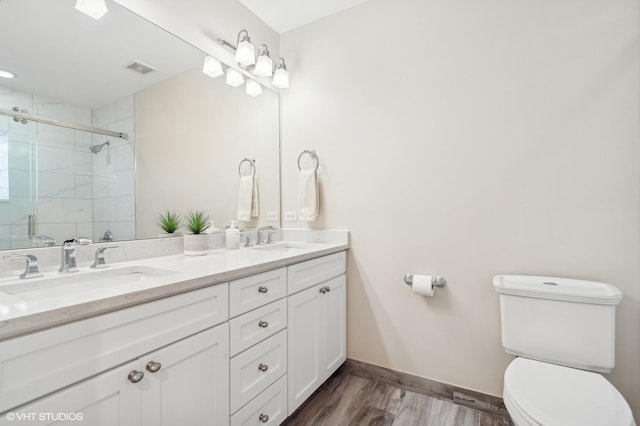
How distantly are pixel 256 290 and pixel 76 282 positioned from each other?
2.14ft

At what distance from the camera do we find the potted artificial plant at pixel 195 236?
1.59 meters

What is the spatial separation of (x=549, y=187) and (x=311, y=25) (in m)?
1.85

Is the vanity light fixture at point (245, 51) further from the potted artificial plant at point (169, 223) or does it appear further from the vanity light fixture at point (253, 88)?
the potted artificial plant at point (169, 223)

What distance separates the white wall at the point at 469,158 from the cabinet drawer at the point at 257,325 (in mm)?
741

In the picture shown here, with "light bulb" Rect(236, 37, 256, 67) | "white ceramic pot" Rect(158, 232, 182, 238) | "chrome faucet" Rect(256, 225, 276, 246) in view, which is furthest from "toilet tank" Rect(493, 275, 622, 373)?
"light bulb" Rect(236, 37, 256, 67)

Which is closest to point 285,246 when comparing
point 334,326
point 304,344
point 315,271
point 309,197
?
point 309,197

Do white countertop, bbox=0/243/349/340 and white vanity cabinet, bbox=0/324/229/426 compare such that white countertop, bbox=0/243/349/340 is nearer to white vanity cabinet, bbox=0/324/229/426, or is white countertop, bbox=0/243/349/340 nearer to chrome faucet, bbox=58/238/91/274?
chrome faucet, bbox=58/238/91/274

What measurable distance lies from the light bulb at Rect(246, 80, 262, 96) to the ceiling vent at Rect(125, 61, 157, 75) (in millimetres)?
695

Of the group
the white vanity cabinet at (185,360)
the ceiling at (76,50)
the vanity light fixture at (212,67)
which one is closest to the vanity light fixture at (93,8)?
the ceiling at (76,50)

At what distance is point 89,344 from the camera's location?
30.3 inches

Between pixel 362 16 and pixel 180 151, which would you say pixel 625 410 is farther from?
pixel 362 16

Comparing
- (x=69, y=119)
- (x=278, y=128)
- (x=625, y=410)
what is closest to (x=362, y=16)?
(x=278, y=128)

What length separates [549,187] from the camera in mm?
1481

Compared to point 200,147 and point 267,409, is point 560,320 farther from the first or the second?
point 200,147
